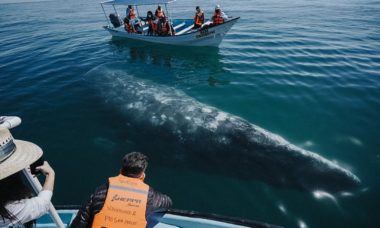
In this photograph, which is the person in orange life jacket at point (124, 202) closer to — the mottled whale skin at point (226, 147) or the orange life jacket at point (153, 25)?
the mottled whale skin at point (226, 147)

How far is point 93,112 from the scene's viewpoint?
38.3 feet

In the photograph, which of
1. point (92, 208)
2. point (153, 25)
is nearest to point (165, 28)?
point (153, 25)

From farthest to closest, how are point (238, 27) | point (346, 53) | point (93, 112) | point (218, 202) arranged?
point (238, 27) < point (346, 53) < point (93, 112) < point (218, 202)

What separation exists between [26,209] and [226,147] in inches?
239

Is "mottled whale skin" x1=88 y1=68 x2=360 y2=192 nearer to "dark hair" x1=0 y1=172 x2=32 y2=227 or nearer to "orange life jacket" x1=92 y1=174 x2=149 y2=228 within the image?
"orange life jacket" x1=92 y1=174 x2=149 y2=228

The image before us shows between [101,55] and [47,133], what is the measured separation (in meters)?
11.9

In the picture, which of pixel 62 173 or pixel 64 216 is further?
pixel 62 173

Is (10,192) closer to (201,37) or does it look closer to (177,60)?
(177,60)

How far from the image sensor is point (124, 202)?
138 inches

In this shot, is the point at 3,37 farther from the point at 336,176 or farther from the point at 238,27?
the point at 336,176

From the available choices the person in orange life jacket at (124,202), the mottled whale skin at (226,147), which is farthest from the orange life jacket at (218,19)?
the person in orange life jacket at (124,202)

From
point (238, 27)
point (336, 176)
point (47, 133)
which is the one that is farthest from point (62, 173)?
point (238, 27)

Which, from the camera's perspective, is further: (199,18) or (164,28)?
(164,28)

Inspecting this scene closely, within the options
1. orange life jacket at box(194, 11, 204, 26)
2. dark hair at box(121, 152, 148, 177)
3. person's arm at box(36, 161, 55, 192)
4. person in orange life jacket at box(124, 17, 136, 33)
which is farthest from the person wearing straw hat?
person in orange life jacket at box(124, 17, 136, 33)
